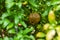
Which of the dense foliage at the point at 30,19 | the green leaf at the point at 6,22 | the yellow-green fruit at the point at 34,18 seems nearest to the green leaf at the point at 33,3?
the dense foliage at the point at 30,19

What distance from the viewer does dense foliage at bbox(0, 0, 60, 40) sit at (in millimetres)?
1744

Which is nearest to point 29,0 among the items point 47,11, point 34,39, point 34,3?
point 34,3

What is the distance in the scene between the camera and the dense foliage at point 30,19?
5.72ft

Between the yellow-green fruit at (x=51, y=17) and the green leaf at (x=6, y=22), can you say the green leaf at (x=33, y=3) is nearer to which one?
the yellow-green fruit at (x=51, y=17)

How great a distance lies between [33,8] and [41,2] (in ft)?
0.39

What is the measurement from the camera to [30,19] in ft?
6.14

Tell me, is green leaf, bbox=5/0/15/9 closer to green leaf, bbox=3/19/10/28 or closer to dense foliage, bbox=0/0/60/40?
dense foliage, bbox=0/0/60/40

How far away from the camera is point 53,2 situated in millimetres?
1747

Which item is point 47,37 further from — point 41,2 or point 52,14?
point 41,2

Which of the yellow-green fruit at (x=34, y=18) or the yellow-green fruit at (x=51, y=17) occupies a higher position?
the yellow-green fruit at (x=34, y=18)

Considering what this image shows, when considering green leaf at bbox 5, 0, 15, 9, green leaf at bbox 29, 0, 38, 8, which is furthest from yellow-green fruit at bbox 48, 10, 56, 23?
green leaf at bbox 5, 0, 15, 9

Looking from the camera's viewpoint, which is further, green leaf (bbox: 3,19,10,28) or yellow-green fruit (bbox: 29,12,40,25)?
yellow-green fruit (bbox: 29,12,40,25)

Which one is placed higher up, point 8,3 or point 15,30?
point 8,3

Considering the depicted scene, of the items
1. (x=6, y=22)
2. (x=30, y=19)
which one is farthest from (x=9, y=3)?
(x=30, y=19)
